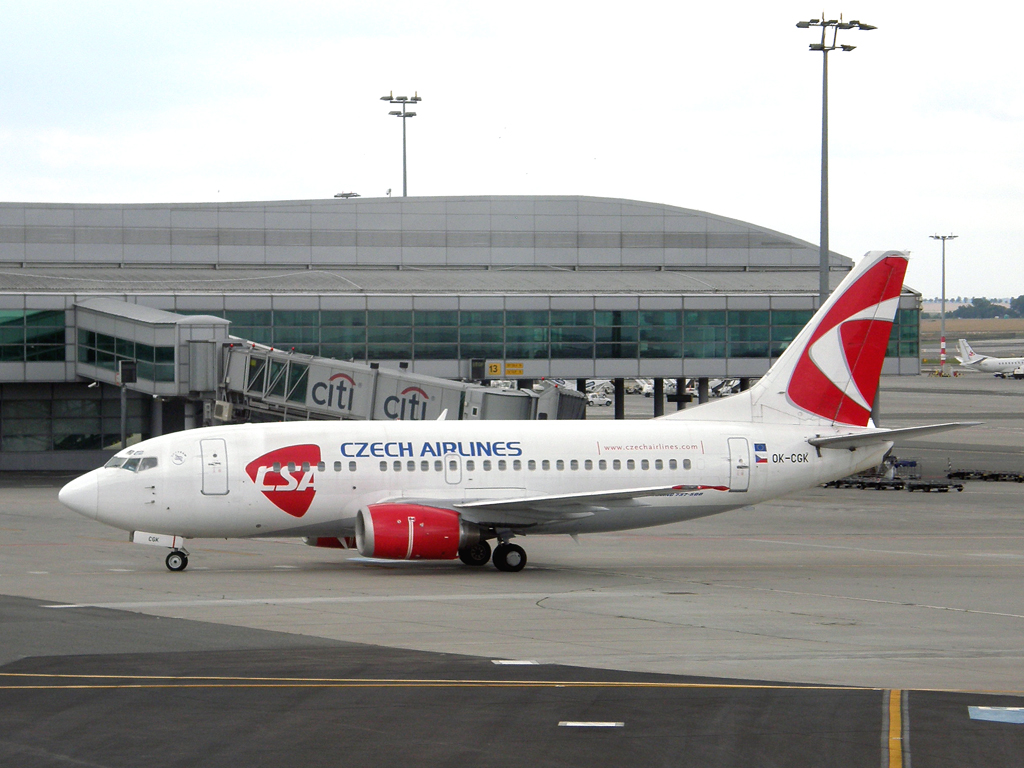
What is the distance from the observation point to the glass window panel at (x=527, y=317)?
66.8m

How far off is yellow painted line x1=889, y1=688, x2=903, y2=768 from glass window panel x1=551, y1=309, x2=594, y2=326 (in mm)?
48943

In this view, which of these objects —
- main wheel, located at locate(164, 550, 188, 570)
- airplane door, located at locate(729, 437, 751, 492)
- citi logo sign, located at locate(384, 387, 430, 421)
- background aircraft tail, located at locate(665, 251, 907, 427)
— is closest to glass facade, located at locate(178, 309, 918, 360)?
citi logo sign, located at locate(384, 387, 430, 421)

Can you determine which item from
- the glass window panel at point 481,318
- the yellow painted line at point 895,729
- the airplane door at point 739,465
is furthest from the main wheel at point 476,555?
the glass window panel at point 481,318

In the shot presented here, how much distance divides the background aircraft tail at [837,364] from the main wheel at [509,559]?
7.06m

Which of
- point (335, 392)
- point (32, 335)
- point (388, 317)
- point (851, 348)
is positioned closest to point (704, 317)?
point (388, 317)

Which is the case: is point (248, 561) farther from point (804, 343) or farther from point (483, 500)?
point (804, 343)

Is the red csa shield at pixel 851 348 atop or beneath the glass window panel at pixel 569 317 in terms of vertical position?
beneath

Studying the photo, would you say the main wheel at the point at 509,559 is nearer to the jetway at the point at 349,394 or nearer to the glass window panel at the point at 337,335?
the jetway at the point at 349,394

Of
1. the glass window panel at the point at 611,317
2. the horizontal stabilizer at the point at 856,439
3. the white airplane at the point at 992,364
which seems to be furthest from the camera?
the white airplane at the point at 992,364

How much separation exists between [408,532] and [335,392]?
783 inches

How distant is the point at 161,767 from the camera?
48.9ft

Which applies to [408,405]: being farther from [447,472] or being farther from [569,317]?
[569,317]

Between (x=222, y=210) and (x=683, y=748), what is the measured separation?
2582 inches

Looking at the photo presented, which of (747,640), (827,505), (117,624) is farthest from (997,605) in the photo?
(827,505)
